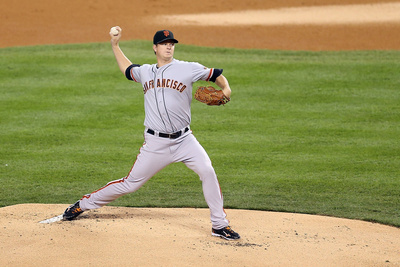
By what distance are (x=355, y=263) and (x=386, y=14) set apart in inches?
680

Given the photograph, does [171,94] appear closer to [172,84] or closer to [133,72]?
[172,84]

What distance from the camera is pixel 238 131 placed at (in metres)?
10.4

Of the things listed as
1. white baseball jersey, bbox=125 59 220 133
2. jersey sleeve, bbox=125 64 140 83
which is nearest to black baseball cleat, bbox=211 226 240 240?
white baseball jersey, bbox=125 59 220 133

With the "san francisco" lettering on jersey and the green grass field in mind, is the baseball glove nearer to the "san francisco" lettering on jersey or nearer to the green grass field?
the "san francisco" lettering on jersey

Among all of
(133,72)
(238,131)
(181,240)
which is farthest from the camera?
(238,131)

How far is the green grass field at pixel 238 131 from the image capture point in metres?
7.73

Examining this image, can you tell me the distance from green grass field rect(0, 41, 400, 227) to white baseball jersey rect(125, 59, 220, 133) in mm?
1614

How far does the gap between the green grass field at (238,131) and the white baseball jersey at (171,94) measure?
161 cm

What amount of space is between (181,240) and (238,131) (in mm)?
4872

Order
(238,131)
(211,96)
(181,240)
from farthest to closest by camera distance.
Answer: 1. (238,131)
2. (211,96)
3. (181,240)

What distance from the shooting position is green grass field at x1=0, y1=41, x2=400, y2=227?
7.73m

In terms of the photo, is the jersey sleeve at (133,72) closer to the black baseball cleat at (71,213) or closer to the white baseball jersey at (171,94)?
the white baseball jersey at (171,94)

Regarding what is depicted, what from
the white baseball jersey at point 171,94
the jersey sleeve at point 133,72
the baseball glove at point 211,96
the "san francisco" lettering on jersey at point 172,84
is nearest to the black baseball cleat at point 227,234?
the white baseball jersey at point 171,94

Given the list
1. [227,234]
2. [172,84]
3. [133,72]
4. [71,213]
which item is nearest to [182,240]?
[227,234]
